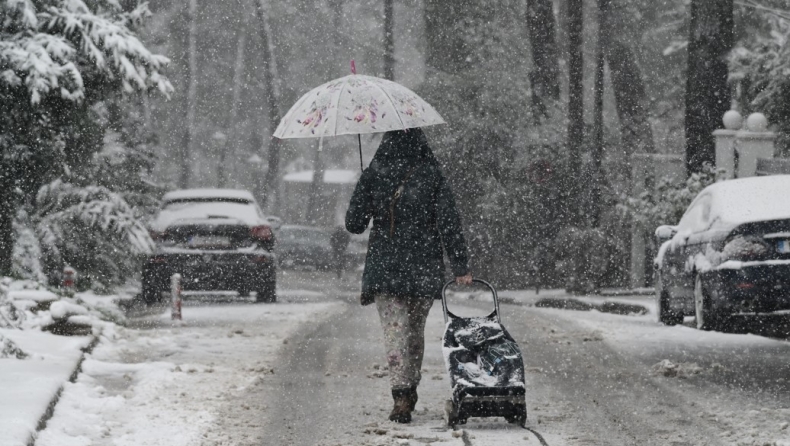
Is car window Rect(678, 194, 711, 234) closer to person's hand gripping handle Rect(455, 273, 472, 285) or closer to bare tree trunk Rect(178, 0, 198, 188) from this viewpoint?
person's hand gripping handle Rect(455, 273, 472, 285)

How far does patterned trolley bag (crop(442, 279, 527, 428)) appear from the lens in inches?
283

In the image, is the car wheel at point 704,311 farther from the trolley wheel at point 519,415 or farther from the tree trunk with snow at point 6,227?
the tree trunk with snow at point 6,227

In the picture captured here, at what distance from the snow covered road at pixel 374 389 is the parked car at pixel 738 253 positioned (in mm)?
425

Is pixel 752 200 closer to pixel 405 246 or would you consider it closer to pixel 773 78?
pixel 405 246

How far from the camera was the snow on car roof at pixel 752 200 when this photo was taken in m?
12.3

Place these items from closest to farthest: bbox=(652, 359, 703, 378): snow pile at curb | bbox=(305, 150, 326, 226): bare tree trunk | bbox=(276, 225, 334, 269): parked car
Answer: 1. bbox=(652, 359, 703, 378): snow pile at curb
2. bbox=(276, 225, 334, 269): parked car
3. bbox=(305, 150, 326, 226): bare tree trunk

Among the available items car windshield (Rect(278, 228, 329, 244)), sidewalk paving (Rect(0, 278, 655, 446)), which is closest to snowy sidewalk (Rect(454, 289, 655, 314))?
sidewalk paving (Rect(0, 278, 655, 446))

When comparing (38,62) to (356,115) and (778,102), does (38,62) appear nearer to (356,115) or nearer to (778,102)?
(356,115)

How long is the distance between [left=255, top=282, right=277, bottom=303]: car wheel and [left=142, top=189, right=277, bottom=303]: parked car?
0.54 ft

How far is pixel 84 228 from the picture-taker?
17.9 m

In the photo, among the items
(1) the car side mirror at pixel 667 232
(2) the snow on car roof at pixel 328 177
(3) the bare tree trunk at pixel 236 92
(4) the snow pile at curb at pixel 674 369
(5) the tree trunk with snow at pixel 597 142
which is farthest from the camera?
(2) the snow on car roof at pixel 328 177

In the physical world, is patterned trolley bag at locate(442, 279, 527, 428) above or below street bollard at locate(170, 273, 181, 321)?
above

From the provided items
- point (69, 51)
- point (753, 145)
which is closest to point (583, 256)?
point (753, 145)

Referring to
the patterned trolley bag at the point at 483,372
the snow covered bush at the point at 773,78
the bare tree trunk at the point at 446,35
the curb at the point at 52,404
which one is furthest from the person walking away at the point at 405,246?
the bare tree trunk at the point at 446,35
